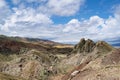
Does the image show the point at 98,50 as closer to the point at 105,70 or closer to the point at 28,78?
the point at 28,78

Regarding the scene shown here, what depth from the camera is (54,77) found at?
13525 centimetres

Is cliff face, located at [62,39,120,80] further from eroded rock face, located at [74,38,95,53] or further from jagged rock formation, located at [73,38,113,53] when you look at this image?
eroded rock face, located at [74,38,95,53]

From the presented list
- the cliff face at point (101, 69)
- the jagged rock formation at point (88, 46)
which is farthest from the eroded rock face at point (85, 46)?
the cliff face at point (101, 69)

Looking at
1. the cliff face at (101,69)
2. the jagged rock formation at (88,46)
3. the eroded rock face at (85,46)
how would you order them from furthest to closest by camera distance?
the eroded rock face at (85,46), the jagged rock formation at (88,46), the cliff face at (101,69)

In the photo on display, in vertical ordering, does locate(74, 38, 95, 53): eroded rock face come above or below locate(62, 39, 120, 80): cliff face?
above

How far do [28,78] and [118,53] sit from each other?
79.4 metres

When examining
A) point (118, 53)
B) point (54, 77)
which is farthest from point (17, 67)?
point (118, 53)

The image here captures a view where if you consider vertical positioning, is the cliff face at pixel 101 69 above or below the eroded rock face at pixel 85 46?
below

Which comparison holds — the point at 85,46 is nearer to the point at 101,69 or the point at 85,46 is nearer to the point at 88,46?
the point at 88,46

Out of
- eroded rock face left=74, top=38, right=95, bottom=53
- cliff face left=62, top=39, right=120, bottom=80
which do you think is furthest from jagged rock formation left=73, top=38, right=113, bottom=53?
cliff face left=62, top=39, right=120, bottom=80

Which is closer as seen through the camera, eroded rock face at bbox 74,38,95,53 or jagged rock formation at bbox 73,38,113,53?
jagged rock formation at bbox 73,38,113,53

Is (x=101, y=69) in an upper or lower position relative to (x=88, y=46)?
lower

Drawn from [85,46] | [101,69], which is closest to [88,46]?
[85,46]

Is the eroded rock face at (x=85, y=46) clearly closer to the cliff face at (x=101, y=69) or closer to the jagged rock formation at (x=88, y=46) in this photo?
the jagged rock formation at (x=88, y=46)
